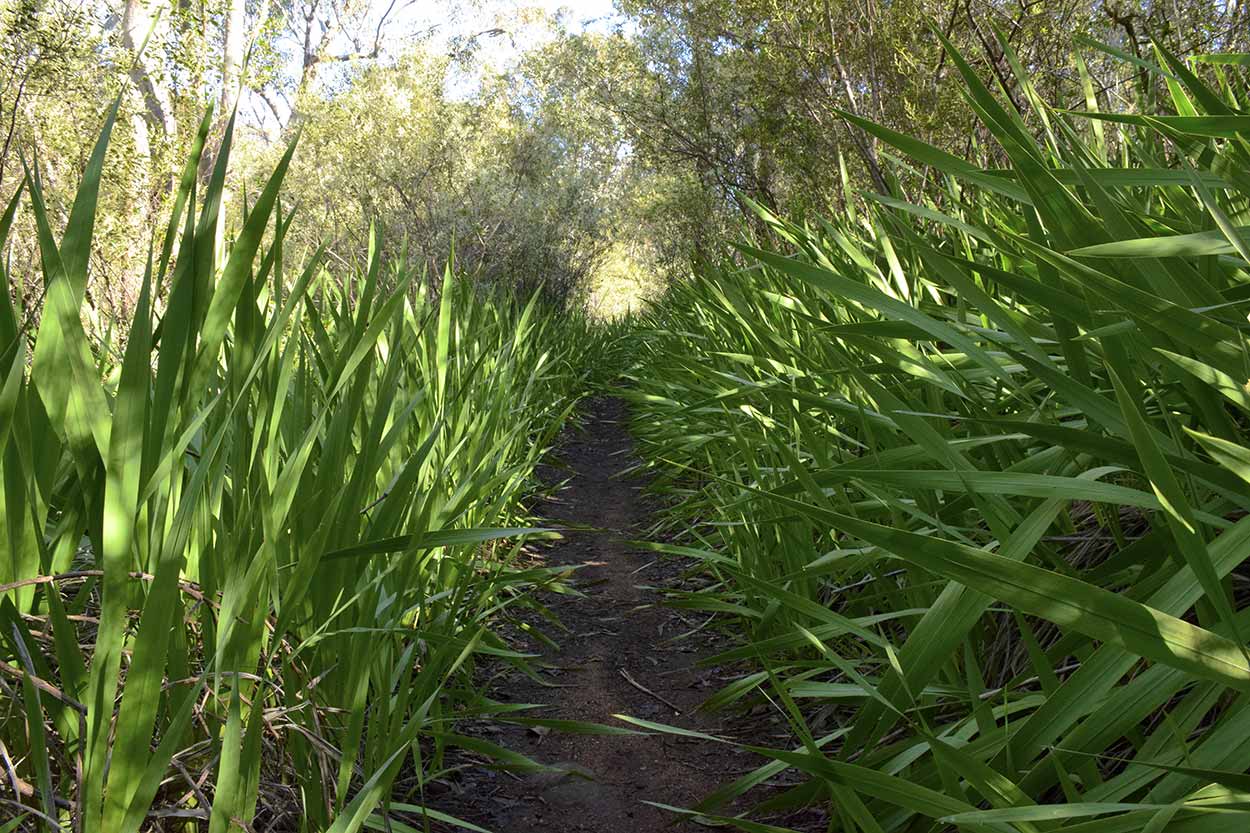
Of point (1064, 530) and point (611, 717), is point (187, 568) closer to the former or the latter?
point (611, 717)

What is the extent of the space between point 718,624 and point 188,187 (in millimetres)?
1732

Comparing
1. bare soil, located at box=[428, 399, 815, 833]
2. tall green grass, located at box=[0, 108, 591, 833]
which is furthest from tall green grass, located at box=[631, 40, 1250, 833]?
tall green grass, located at box=[0, 108, 591, 833]

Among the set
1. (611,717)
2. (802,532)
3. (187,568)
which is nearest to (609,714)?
(611,717)

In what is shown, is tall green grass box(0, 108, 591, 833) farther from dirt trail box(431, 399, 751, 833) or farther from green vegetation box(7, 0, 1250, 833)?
dirt trail box(431, 399, 751, 833)

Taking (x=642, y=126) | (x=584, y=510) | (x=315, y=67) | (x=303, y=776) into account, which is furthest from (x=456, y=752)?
(x=315, y=67)

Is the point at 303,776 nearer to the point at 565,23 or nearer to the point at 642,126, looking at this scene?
the point at 642,126

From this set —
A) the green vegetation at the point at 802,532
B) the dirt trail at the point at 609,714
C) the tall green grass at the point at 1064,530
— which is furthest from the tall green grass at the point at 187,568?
the tall green grass at the point at 1064,530

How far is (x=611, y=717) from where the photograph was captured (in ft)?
6.64

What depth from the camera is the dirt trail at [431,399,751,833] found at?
5.27 ft

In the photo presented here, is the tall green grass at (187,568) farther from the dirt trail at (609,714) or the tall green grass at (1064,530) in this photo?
the tall green grass at (1064,530)

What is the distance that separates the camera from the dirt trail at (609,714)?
1.61 meters

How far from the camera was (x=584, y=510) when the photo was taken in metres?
4.19

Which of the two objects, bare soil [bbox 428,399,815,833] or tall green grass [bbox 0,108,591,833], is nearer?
tall green grass [bbox 0,108,591,833]

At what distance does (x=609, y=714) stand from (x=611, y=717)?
11mm
